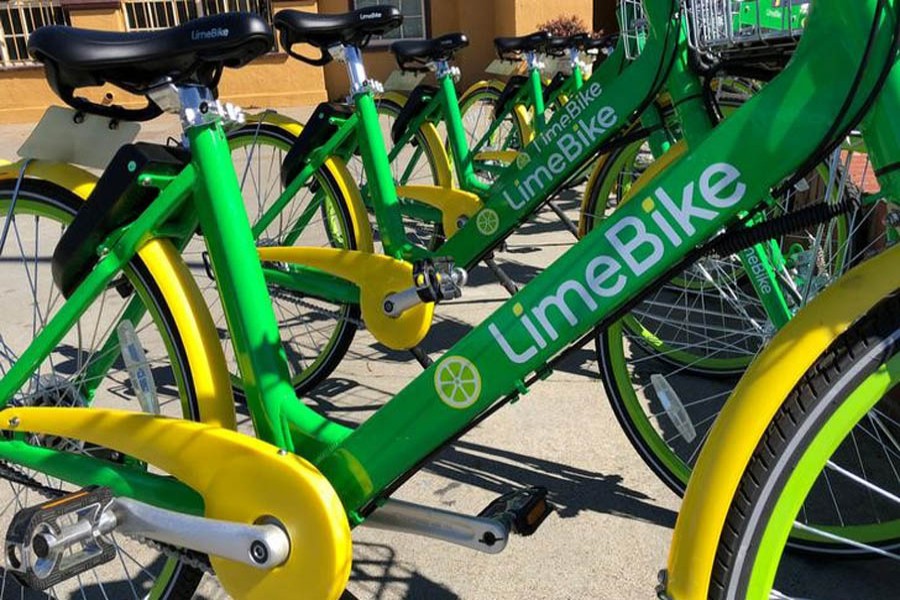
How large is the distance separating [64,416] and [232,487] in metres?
0.43

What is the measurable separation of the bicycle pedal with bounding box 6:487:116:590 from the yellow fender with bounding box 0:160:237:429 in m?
0.24

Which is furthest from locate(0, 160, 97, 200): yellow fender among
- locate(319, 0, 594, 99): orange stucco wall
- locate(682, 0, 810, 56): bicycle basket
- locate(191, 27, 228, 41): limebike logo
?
locate(319, 0, 594, 99): orange stucco wall

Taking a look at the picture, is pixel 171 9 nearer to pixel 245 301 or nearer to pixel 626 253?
pixel 245 301

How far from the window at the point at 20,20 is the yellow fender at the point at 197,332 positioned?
10.3m

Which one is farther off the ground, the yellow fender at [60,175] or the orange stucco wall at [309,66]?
the yellow fender at [60,175]

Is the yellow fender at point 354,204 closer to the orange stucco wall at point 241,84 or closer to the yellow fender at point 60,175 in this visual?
the yellow fender at point 60,175

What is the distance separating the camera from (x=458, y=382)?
133 centimetres

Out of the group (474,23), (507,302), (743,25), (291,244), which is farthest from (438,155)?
(474,23)

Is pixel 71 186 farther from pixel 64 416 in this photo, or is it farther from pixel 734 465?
pixel 734 465

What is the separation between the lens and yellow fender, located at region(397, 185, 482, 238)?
343cm

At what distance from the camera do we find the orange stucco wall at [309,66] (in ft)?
33.4

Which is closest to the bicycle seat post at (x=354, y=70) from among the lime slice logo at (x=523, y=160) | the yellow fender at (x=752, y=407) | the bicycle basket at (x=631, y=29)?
the lime slice logo at (x=523, y=160)

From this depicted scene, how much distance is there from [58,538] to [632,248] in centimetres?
109

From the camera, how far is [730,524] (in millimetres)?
1053
